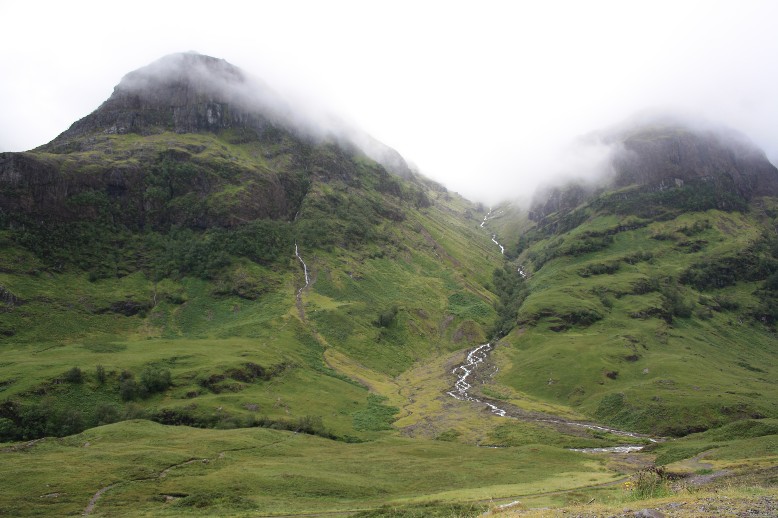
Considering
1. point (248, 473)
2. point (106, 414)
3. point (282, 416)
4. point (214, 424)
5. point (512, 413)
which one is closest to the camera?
point (248, 473)

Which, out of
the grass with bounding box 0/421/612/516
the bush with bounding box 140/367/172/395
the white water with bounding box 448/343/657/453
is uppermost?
the grass with bounding box 0/421/612/516

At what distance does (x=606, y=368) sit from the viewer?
6934 inches

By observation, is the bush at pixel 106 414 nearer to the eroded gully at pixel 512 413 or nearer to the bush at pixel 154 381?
the bush at pixel 154 381

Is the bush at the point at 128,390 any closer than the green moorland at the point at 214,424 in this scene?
No

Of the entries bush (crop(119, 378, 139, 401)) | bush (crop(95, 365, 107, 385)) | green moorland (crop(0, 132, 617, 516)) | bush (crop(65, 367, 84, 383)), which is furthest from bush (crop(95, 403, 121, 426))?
bush (crop(65, 367, 84, 383))

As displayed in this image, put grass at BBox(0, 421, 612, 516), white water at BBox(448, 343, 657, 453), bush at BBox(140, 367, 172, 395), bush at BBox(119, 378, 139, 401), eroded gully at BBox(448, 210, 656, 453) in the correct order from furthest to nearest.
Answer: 1. bush at BBox(140, 367, 172, 395)
2. bush at BBox(119, 378, 139, 401)
3. eroded gully at BBox(448, 210, 656, 453)
4. white water at BBox(448, 343, 657, 453)
5. grass at BBox(0, 421, 612, 516)

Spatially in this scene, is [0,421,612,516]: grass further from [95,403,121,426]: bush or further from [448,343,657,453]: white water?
[448,343,657,453]: white water

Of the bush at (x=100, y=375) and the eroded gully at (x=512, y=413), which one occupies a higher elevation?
the bush at (x=100, y=375)

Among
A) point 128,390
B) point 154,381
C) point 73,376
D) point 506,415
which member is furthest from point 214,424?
point 506,415

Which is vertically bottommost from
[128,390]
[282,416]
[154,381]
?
[282,416]

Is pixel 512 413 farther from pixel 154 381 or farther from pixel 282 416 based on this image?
pixel 154 381

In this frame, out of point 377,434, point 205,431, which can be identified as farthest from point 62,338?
point 377,434

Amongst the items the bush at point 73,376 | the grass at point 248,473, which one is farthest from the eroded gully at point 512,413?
the bush at point 73,376

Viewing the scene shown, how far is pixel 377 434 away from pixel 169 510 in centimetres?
7403
